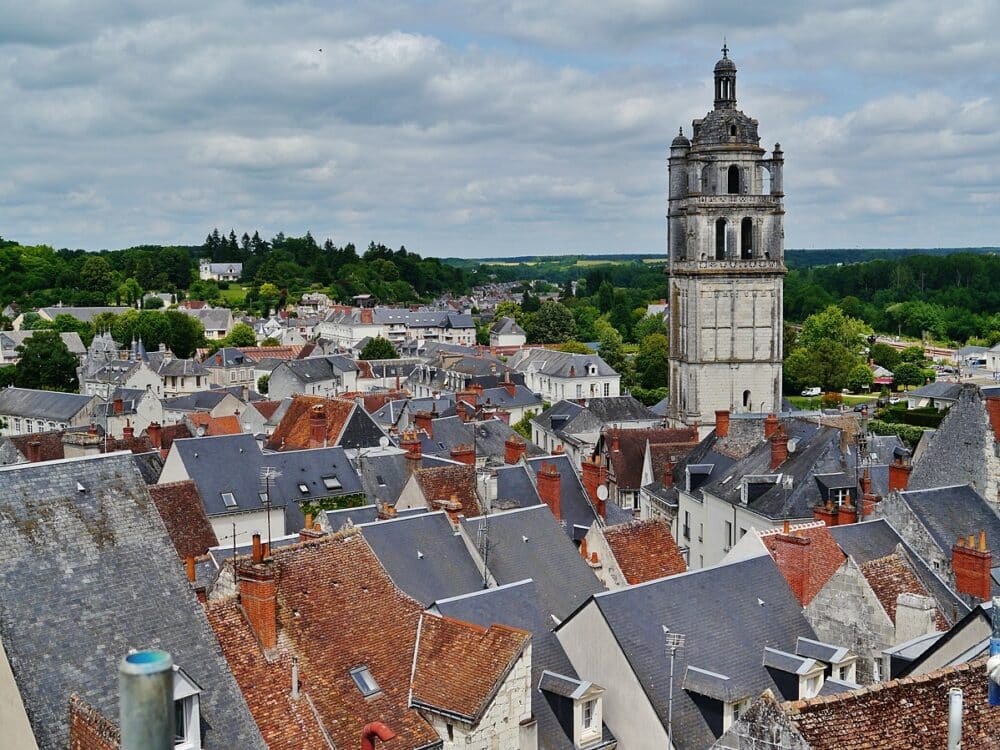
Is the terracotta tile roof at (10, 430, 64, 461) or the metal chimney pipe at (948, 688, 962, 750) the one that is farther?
the terracotta tile roof at (10, 430, 64, 461)

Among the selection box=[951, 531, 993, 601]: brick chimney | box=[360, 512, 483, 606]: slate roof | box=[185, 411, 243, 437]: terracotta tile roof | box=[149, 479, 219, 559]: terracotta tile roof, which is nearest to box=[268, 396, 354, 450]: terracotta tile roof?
box=[185, 411, 243, 437]: terracotta tile roof

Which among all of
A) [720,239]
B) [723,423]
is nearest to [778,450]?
[723,423]

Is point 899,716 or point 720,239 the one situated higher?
point 720,239

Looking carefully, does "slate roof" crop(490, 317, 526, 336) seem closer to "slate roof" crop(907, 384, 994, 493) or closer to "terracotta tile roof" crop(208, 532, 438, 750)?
"slate roof" crop(907, 384, 994, 493)

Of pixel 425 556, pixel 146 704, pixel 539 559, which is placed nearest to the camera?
pixel 146 704

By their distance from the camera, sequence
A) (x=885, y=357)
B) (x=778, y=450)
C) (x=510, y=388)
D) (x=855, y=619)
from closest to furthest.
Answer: (x=855, y=619), (x=778, y=450), (x=510, y=388), (x=885, y=357)

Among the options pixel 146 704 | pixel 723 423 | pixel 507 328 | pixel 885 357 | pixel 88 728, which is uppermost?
pixel 146 704

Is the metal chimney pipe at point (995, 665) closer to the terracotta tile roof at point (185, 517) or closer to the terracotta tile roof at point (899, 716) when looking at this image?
the terracotta tile roof at point (899, 716)

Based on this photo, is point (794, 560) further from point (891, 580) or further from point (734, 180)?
point (734, 180)
